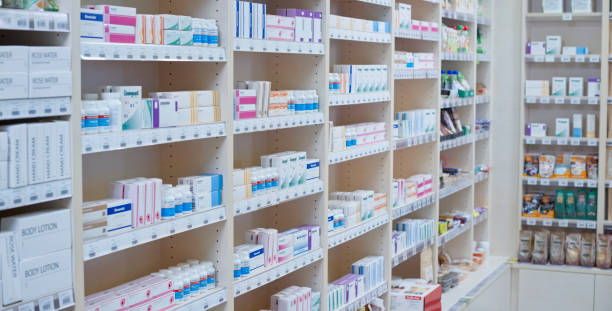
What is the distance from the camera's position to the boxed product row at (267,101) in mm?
3918

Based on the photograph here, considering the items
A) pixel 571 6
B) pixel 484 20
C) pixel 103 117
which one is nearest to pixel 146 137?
pixel 103 117

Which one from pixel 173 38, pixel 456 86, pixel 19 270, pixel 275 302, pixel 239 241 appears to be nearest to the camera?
pixel 19 270

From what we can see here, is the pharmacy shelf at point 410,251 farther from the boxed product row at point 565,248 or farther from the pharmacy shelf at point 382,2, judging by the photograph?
the pharmacy shelf at point 382,2

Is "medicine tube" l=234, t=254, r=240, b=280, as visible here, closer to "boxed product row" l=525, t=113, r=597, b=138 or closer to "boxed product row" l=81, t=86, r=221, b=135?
"boxed product row" l=81, t=86, r=221, b=135

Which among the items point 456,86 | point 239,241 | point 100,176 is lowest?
point 239,241

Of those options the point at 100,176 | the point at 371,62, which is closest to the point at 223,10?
the point at 100,176

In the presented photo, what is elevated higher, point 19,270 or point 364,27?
point 364,27

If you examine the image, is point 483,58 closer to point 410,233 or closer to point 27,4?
point 410,233

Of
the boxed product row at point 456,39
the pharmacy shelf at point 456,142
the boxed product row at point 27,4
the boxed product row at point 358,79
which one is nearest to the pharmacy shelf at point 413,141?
the pharmacy shelf at point 456,142

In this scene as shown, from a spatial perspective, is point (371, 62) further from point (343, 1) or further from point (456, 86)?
point (456, 86)

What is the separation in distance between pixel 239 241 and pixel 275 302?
469mm

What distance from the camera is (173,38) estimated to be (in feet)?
11.2

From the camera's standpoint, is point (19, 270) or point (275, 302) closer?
point (19, 270)

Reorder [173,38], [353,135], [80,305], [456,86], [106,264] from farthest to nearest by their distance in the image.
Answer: [456,86] < [353,135] < [106,264] < [173,38] < [80,305]
